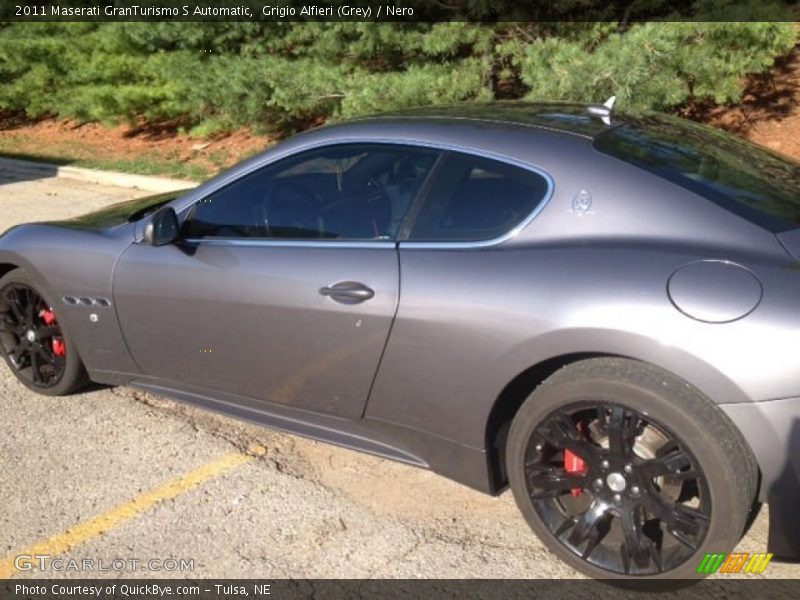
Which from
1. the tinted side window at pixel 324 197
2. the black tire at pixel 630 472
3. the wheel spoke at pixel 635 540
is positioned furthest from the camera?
the tinted side window at pixel 324 197

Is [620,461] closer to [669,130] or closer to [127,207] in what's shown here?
[669,130]

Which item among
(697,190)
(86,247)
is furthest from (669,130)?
(86,247)

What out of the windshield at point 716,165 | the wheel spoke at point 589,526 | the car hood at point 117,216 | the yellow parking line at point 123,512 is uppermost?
the windshield at point 716,165

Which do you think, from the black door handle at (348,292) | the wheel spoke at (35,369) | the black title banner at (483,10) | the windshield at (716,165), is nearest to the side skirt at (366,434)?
the black door handle at (348,292)

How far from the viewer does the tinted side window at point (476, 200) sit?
10.2ft

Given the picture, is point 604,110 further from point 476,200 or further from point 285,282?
point 285,282

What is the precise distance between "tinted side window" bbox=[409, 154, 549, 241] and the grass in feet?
25.9

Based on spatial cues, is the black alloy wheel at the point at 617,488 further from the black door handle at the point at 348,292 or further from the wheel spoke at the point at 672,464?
the black door handle at the point at 348,292

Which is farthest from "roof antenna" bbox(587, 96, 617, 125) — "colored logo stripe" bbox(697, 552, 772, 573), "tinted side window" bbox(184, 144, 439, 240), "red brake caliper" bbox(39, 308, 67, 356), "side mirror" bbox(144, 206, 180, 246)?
"red brake caliper" bbox(39, 308, 67, 356)

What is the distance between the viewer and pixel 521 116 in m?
3.52

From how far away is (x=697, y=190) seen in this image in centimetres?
295

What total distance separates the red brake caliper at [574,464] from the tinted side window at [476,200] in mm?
783

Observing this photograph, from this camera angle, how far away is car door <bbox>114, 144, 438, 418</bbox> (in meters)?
3.31

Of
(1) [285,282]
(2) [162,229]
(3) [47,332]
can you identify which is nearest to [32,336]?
(3) [47,332]
